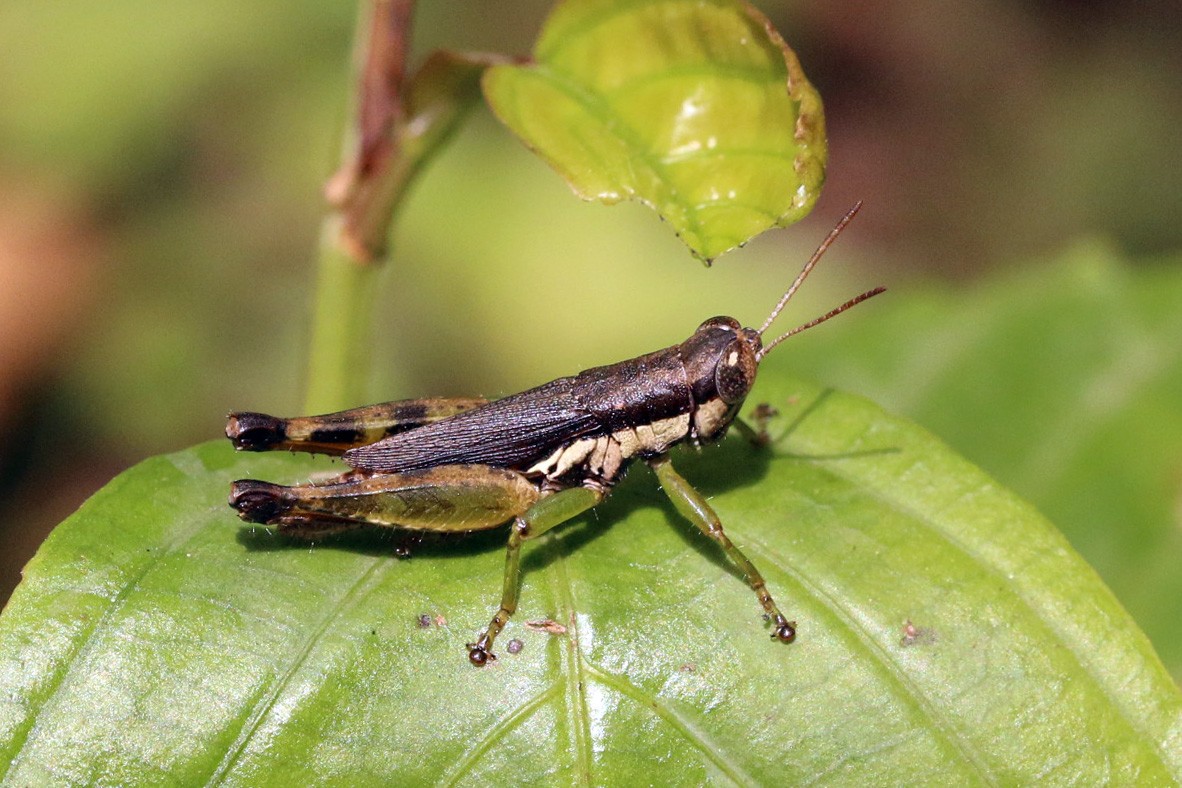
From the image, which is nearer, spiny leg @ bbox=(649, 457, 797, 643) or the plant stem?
spiny leg @ bbox=(649, 457, 797, 643)

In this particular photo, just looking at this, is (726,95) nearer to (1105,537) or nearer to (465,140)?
(1105,537)

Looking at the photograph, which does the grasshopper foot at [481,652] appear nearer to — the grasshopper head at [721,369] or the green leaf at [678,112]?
the green leaf at [678,112]

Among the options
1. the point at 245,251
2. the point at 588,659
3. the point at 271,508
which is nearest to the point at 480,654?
the point at 588,659

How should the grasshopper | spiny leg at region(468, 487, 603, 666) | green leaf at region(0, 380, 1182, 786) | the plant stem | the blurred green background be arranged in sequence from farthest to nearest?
the blurred green background, the plant stem, the grasshopper, spiny leg at region(468, 487, 603, 666), green leaf at region(0, 380, 1182, 786)

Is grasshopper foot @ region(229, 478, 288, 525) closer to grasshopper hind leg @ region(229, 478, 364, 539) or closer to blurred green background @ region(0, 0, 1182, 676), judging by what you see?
grasshopper hind leg @ region(229, 478, 364, 539)

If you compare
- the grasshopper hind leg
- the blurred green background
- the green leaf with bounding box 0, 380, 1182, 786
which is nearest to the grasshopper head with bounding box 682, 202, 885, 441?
the green leaf with bounding box 0, 380, 1182, 786

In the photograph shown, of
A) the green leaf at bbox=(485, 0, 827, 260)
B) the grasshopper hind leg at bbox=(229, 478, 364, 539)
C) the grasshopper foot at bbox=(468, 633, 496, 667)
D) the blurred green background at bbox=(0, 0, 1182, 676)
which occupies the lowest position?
the blurred green background at bbox=(0, 0, 1182, 676)

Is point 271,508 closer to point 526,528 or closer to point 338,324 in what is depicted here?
point 526,528
